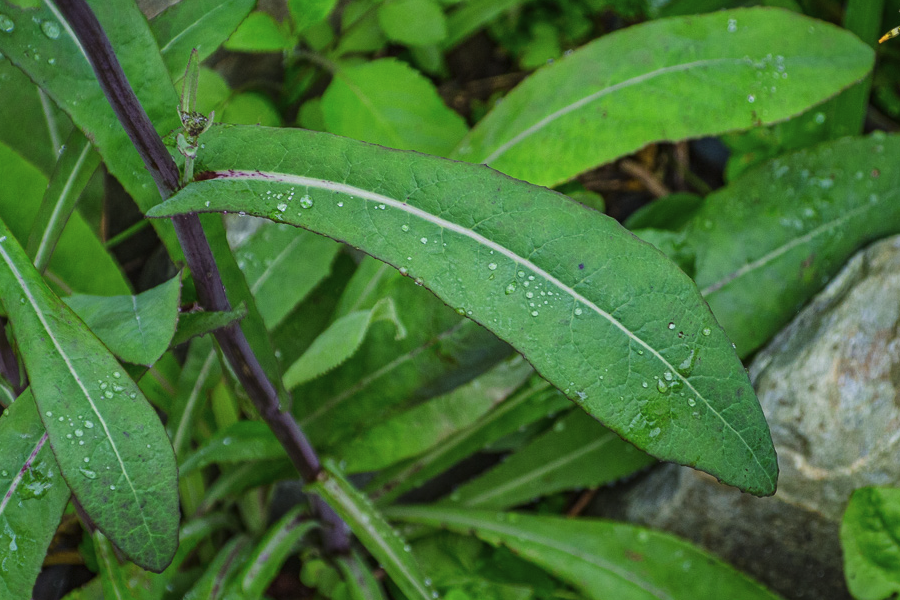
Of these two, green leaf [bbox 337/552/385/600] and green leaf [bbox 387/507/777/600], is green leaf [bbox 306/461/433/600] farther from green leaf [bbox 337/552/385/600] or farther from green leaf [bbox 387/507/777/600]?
green leaf [bbox 387/507/777/600]

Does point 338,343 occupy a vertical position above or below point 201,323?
below

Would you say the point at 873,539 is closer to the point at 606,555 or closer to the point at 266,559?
the point at 606,555

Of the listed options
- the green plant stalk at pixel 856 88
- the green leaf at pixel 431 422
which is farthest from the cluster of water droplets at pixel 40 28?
the green plant stalk at pixel 856 88

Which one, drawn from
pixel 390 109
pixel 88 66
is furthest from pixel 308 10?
pixel 88 66

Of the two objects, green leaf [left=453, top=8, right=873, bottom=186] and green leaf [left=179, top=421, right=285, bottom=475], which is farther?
green leaf [left=453, top=8, right=873, bottom=186]

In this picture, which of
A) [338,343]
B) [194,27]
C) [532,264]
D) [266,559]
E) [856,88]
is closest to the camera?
[532,264]

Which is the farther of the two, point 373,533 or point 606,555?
point 606,555

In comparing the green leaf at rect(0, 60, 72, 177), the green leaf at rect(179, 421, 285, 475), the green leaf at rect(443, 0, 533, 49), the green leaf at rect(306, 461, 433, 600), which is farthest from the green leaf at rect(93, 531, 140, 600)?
the green leaf at rect(443, 0, 533, 49)
